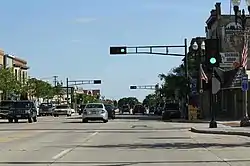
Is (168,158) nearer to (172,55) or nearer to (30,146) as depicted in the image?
(30,146)

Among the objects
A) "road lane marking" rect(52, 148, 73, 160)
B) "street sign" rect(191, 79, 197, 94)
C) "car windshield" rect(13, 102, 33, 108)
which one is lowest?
"road lane marking" rect(52, 148, 73, 160)

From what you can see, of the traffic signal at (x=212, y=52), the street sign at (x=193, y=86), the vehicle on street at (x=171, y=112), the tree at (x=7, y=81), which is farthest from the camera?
the tree at (x=7, y=81)

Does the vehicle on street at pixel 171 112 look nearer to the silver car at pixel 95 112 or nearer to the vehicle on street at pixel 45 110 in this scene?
the silver car at pixel 95 112

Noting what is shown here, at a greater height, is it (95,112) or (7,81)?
(7,81)

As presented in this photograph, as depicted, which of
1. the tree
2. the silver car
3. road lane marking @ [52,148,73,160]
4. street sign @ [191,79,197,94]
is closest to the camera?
road lane marking @ [52,148,73,160]

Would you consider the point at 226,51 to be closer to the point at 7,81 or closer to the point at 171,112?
the point at 171,112

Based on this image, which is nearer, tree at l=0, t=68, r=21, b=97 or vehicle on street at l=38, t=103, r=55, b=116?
tree at l=0, t=68, r=21, b=97

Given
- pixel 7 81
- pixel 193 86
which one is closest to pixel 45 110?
pixel 7 81

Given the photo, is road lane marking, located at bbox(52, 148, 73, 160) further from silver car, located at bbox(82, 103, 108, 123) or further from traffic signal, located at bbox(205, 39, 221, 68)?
silver car, located at bbox(82, 103, 108, 123)

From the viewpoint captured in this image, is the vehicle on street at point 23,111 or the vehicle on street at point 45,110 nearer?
the vehicle on street at point 23,111

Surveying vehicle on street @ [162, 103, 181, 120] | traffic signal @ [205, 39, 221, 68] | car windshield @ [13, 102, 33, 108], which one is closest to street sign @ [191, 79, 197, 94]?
vehicle on street @ [162, 103, 181, 120]

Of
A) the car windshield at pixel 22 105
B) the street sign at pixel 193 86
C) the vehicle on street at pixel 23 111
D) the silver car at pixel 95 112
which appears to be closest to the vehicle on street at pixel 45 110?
the vehicle on street at pixel 23 111

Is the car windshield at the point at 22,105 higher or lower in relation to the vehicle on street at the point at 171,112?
higher

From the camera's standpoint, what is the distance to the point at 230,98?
202 feet
